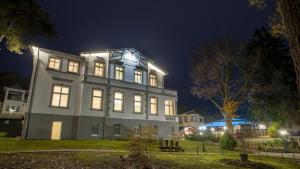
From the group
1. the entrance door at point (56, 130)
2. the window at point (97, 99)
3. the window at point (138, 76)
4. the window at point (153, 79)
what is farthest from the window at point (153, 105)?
the entrance door at point (56, 130)

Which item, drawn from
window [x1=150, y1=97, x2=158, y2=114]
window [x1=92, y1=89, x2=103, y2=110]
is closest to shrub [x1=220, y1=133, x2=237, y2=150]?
window [x1=150, y1=97, x2=158, y2=114]

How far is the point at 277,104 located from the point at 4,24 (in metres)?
36.9

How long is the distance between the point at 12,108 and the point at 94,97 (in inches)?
1155

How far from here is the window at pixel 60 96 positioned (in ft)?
83.8

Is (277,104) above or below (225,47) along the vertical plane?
below

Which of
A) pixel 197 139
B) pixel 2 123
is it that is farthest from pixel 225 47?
pixel 2 123

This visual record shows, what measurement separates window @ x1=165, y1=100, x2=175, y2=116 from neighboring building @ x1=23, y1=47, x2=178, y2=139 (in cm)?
18

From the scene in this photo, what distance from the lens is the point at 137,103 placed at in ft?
102

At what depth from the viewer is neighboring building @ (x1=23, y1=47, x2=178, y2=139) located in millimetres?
24837

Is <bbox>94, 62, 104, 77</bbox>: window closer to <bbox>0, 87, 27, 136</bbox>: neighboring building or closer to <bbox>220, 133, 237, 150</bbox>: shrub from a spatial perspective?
<bbox>220, 133, 237, 150</bbox>: shrub

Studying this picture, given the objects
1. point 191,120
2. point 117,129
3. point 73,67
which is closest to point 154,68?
point 117,129

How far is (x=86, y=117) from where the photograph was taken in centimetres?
2617

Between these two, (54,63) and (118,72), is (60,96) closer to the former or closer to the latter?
(54,63)

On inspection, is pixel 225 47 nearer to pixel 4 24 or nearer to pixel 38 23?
pixel 38 23
